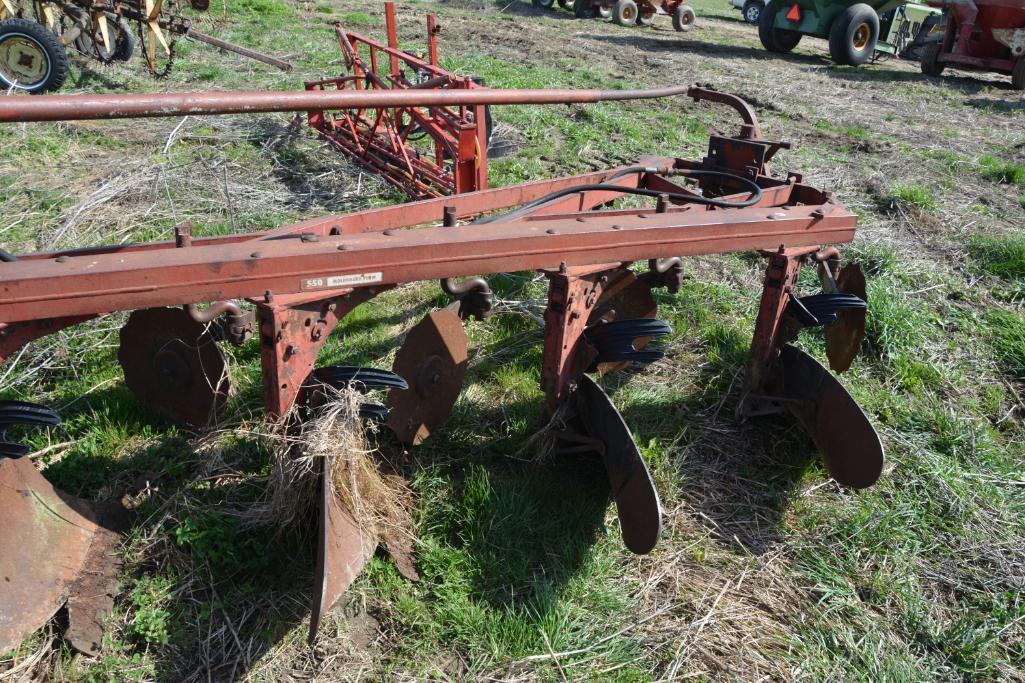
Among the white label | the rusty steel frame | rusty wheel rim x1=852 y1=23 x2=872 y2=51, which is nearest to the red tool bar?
the white label

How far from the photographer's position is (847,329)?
3572mm

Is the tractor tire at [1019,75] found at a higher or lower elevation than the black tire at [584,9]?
lower

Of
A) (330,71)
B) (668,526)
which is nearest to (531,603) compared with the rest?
(668,526)

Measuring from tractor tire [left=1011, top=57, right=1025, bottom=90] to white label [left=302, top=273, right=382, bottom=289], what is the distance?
12800mm

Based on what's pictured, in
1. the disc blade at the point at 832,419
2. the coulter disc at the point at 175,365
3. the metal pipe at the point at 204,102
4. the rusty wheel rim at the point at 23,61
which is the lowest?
the disc blade at the point at 832,419

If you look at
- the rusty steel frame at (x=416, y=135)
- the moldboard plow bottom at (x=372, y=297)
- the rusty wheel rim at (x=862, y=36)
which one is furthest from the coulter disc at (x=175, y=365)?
the rusty wheel rim at (x=862, y=36)

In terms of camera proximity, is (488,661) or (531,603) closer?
(488,661)

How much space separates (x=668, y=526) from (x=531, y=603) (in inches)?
27.4

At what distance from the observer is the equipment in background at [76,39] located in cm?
773

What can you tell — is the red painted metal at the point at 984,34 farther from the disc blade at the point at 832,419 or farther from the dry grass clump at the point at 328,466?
the dry grass clump at the point at 328,466

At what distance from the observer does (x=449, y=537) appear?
279 centimetres

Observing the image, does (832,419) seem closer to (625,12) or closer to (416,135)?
(416,135)

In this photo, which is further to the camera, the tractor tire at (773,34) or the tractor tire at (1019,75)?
the tractor tire at (773,34)

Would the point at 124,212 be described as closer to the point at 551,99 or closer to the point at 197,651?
the point at 551,99
